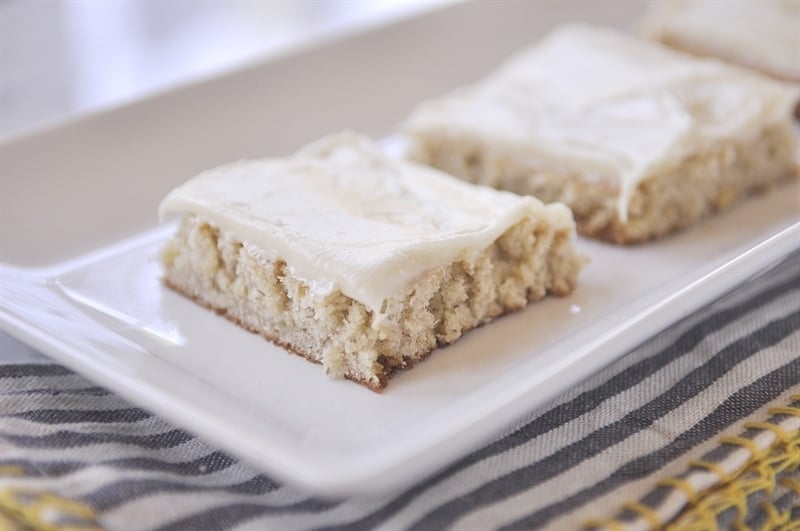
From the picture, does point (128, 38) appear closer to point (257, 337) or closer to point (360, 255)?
point (257, 337)

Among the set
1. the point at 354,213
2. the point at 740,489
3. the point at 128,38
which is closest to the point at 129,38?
the point at 128,38

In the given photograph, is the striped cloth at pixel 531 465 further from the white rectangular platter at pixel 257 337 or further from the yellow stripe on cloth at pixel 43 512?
the white rectangular platter at pixel 257 337

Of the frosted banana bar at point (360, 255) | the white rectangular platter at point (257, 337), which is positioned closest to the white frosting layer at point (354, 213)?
the frosted banana bar at point (360, 255)

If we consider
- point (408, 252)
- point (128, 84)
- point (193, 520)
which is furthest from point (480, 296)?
point (128, 84)

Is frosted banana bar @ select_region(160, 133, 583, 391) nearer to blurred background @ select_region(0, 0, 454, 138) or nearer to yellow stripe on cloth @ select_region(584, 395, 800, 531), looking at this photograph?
yellow stripe on cloth @ select_region(584, 395, 800, 531)

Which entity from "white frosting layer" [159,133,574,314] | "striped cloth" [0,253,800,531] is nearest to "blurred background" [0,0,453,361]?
"white frosting layer" [159,133,574,314]

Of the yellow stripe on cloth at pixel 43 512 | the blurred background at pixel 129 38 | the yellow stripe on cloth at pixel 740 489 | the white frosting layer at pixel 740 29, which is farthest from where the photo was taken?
the blurred background at pixel 129 38
